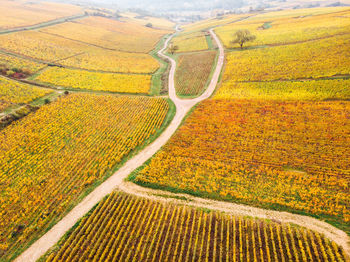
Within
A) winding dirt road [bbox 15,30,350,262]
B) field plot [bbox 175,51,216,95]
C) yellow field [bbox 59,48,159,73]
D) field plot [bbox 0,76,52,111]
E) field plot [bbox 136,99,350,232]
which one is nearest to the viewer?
winding dirt road [bbox 15,30,350,262]

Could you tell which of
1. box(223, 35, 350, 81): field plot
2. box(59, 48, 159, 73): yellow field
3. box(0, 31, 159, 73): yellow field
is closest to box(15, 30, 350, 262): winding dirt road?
box(223, 35, 350, 81): field plot

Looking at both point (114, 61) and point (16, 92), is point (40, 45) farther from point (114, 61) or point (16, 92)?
point (16, 92)

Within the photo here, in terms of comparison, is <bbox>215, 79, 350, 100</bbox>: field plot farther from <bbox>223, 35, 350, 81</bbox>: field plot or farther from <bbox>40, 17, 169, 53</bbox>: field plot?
<bbox>40, 17, 169, 53</bbox>: field plot

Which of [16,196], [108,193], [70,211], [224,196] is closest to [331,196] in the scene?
[224,196]

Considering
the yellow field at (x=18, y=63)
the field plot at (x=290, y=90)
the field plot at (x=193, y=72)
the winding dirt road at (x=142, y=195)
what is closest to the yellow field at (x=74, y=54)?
the yellow field at (x=18, y=63)

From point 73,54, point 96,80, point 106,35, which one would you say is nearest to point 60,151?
point 96,80

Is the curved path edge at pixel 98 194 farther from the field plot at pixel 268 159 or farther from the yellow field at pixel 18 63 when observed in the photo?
the yellow field at pixel 18 63

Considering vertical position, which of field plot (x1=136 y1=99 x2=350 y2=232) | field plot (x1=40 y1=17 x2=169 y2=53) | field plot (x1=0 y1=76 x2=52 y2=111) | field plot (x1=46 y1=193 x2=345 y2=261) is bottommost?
field plot (x1=46 y1=193 x2=345 y2=261)

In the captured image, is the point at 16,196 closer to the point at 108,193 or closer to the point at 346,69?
the point at 108,193
